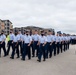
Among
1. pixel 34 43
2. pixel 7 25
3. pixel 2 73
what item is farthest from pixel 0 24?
pixel 2 73

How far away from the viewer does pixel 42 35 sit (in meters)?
14.1

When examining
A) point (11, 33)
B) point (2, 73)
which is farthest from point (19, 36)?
point (2, 73)

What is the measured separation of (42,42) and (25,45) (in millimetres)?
1147

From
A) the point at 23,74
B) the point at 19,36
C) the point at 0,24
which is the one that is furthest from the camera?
the point at 0,24

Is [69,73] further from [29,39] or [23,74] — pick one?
[29,39]

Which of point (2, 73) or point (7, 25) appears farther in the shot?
point (7, 25)

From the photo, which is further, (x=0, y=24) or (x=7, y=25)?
(x=7, y=25)

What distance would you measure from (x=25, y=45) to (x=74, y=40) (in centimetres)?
3280

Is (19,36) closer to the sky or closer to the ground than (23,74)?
closer to the sky

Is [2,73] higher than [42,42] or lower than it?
lower

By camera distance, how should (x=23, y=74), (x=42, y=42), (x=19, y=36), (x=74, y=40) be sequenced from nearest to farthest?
(x=23, y=74) < (x=42, y=42) < (x=19, y=36) < (x=74, y=40)

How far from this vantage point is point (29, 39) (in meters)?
14.4

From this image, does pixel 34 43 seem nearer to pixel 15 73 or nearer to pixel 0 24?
pixel 15 73

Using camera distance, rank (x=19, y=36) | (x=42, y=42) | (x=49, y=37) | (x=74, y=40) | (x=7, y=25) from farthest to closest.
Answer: (x=7, y=25), (x=74, y=40), (x=49, y=37), (x=19, y=36), (x=42, y=42)
